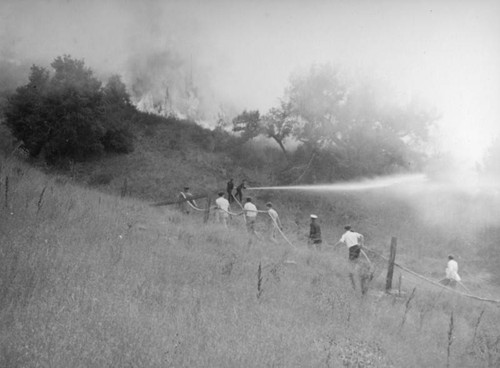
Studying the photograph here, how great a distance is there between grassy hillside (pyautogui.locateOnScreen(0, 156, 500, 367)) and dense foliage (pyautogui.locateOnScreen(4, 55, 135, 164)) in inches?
900

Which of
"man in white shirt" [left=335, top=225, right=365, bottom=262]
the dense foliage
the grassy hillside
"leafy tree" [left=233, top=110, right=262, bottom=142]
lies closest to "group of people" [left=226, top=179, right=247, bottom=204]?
"leafy tree" [left=233, top=110, right=262, bottom=142]

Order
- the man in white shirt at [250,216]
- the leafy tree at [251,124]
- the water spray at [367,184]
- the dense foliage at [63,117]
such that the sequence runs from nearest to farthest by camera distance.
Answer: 1. the man in white shirt at [250,216]
2. the water spray at [367,184]
3. the dense foliage at [63,117]
4. the leafy tree at [251,124]

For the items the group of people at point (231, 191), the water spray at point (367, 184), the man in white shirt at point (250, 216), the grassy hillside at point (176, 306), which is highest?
the water spray at point (367, 184)

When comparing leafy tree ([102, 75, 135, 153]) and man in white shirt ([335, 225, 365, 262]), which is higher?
leafy tree ([102, 75, 135, 153])

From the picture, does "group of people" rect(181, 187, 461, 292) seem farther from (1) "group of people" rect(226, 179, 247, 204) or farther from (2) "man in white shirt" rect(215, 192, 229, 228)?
(1) "group of people" rect(226, 179, 247, 204)

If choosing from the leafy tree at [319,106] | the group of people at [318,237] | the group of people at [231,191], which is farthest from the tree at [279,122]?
the group of people at [318,237]

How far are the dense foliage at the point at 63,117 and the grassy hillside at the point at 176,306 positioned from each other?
22.9 meters

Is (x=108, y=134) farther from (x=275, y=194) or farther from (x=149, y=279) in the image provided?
(x=149, y=279)

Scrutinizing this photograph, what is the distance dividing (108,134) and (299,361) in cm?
3196

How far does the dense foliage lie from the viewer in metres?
30.6

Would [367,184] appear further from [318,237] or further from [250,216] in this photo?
[250,216]

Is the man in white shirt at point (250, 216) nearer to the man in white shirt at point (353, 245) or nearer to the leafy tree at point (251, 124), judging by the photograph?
the man in white shirt at point (353, 245)

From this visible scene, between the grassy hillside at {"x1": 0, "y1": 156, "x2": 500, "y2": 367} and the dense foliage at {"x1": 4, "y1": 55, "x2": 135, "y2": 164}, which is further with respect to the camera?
the dense foliage at {"x1": 4, "y1": 55, "x2": 135, "y2": 164}

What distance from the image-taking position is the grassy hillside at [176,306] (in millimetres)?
3848
